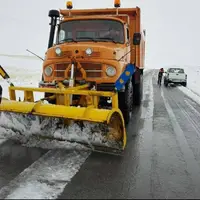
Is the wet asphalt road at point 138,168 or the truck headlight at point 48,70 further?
the truck headlight at point 48,70

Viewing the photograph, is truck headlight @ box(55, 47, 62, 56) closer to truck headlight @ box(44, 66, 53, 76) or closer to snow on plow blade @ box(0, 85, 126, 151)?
truck headlight @ box(44, 66, 53, 76)

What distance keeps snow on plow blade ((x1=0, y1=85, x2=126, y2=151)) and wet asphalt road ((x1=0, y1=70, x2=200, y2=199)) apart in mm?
297

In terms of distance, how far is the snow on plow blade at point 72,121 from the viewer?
4.38 metres

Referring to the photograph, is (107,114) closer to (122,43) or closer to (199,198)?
(199,198)

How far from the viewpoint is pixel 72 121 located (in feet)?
16.0

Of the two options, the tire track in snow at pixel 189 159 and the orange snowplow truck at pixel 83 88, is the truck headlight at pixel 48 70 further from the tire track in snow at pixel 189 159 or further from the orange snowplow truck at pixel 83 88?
the tire track in snow at pixel 189 159

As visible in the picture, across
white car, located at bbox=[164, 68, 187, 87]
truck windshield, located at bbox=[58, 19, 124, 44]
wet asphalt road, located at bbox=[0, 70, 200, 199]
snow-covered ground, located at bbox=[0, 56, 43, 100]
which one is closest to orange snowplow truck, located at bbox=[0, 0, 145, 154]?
truck windshield, located at bbox=[58, 19, 124, 44]

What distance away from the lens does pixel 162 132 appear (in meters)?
6.36

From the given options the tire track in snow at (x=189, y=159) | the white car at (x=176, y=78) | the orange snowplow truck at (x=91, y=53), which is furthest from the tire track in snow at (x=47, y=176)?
the white car at (x=176, y=78)

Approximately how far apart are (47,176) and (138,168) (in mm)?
1316

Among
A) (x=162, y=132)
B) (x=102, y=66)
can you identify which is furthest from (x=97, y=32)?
(x=162, y=132)

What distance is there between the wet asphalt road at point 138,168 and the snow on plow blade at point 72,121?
0.97 feet

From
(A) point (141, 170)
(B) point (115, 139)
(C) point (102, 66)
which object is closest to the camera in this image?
(A) point (141, 170)

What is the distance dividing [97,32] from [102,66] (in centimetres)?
131
